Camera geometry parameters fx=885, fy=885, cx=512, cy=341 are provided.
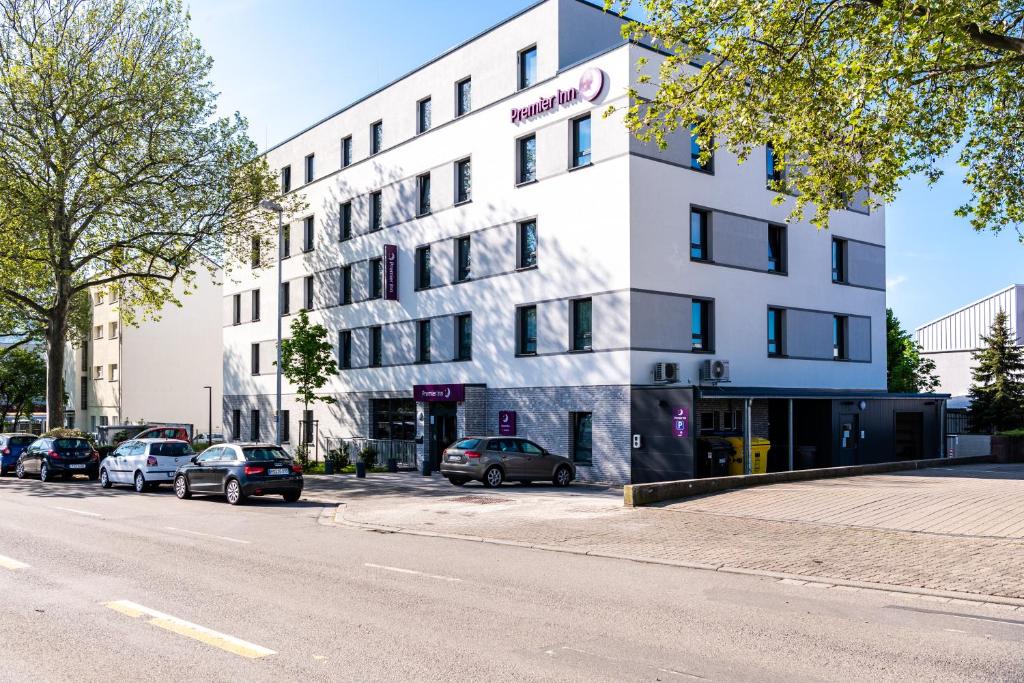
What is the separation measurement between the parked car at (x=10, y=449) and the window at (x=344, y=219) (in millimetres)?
14946

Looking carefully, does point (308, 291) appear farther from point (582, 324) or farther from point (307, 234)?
point (582, 324)

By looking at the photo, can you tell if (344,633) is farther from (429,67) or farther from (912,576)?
(429,67)

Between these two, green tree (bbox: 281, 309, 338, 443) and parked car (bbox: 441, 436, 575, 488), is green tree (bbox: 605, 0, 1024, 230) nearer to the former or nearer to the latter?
parked car (bbox: 441, 436, 575, 488)

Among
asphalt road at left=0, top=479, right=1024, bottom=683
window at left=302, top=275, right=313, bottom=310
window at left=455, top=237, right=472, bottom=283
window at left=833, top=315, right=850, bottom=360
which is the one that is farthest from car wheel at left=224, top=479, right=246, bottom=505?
window at left=833, top=315, right=850, bottom=360

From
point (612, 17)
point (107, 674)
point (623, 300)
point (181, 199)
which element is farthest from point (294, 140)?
point (107, 674)

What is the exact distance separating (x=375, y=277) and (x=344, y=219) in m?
3.68

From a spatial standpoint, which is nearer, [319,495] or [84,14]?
[319,495]

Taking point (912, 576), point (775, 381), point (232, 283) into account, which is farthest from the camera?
point (232, 283)

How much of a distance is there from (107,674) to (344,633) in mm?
1932

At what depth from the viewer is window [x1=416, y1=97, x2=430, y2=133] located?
114 ft

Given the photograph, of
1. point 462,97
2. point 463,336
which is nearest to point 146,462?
point 463,336

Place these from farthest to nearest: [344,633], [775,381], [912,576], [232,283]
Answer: [232,283]
[775,381]
[912,576]
[344,633]

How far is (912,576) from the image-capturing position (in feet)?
35.2

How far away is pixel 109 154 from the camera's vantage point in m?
35.0
